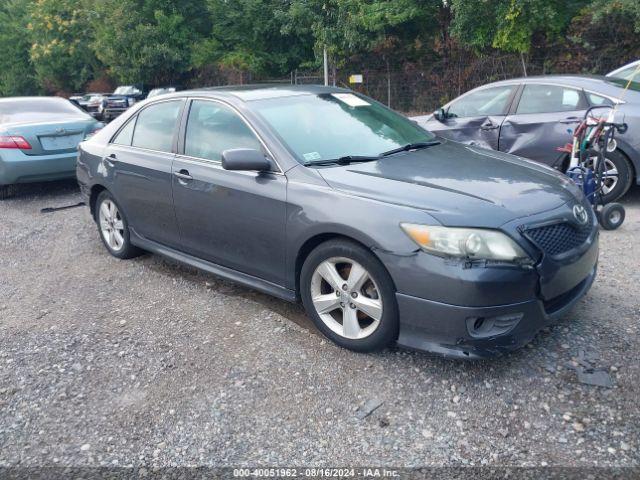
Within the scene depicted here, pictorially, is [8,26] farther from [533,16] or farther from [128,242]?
[128,242]

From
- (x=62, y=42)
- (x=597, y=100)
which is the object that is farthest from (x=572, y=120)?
(x=62, y=42)

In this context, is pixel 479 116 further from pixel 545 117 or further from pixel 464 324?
pixel 464 324

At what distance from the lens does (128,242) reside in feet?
17.7

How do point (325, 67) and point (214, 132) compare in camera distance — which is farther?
point (325, 67)

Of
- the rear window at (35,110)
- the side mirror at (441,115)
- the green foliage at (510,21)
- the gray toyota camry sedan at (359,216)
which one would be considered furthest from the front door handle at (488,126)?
the green foliage at (510,21)

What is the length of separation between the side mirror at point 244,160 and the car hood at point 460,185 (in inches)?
16.0

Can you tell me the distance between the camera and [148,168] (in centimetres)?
481

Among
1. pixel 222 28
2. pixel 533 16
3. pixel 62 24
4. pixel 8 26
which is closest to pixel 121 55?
pixel 222 28

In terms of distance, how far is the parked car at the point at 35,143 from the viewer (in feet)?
26.2

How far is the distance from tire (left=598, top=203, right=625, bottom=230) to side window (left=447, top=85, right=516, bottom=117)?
2115 mm

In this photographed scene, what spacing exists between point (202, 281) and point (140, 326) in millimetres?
875

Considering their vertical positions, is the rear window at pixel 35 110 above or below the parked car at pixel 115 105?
above

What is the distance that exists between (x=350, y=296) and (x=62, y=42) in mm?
35092

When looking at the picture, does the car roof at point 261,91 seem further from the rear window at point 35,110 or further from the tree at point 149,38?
the tree at point 149,38
